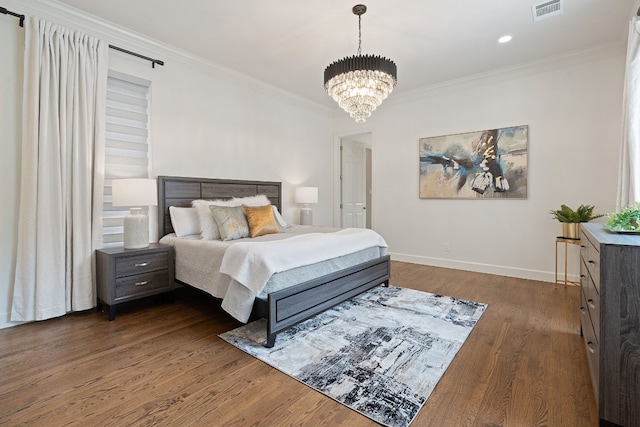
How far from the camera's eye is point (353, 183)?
6.40 m

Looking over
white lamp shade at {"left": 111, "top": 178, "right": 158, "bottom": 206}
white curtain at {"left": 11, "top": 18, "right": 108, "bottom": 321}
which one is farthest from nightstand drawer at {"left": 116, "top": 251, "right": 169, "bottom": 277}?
white lamp shade at {"left": 111, "top": 178, "right": 158, "bottom": 206}

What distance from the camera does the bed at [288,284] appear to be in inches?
88.7

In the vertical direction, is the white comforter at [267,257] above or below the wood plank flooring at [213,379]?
above

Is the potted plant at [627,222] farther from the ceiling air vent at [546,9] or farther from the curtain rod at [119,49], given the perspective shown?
the curtain rod at [119,49]

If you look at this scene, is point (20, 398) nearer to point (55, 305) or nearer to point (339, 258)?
point (55, 305)

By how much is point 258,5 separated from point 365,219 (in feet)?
16.4

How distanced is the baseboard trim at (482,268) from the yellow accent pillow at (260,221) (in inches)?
103

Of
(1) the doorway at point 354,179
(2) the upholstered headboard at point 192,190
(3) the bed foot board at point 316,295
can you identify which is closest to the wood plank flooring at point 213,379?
(3) the bed foot board at point 316,295

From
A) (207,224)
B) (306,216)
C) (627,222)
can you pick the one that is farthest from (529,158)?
(207,224)

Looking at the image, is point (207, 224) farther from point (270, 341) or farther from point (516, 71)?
point (516, 71)

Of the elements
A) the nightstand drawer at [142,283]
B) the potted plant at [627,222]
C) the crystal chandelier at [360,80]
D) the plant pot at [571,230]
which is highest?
Answer: the crystal chandelier at [360,80]

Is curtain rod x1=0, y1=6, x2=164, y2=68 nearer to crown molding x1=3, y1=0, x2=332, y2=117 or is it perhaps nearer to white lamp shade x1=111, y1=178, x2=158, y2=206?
crown molding x1=3, y1=0, x2=332, y2=117

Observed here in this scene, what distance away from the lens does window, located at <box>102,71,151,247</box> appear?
3.16 m

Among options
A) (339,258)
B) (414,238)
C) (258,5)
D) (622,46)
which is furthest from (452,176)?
(258,5)
